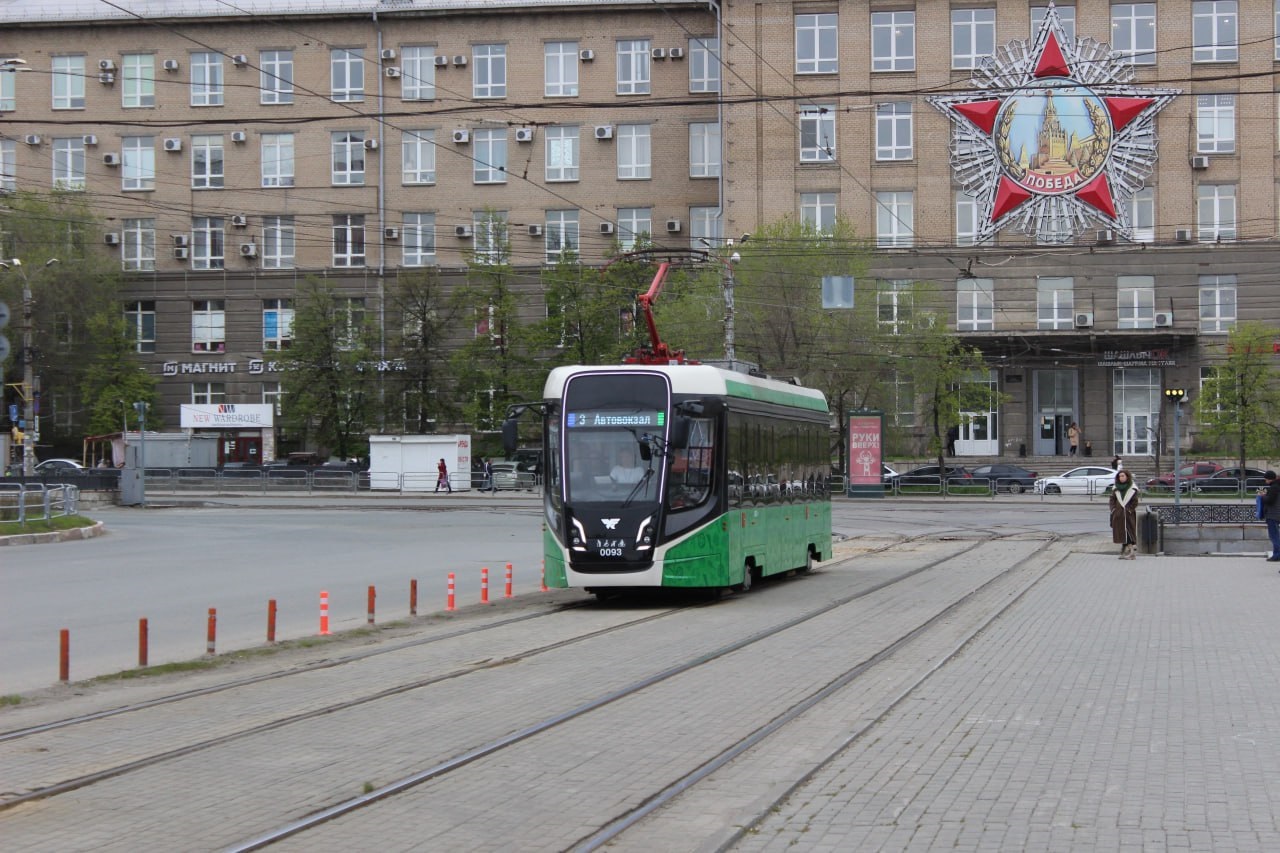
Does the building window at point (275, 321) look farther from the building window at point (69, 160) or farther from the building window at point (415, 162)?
the building window at point (69, 160)

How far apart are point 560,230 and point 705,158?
25.1ft

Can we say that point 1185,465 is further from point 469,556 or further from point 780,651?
point 780,651

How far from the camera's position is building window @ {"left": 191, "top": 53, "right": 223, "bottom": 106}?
69062mm

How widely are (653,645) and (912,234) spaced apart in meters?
51.4

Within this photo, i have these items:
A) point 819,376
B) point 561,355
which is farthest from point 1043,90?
point 561,355

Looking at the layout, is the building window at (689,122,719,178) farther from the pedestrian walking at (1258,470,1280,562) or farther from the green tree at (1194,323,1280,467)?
the pedestrian walking at (1258,470,1280,562)

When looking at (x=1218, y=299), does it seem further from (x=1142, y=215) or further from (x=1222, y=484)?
(x=1222, y=484)

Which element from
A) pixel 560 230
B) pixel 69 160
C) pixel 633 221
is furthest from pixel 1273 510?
pixel 69 160

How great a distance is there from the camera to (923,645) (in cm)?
1433

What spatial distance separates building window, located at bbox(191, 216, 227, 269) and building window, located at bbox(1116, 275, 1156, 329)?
41.7 m

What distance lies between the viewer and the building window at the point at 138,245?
71938 mm

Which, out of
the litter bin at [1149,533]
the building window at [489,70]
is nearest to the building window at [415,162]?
the building window at [489,70]

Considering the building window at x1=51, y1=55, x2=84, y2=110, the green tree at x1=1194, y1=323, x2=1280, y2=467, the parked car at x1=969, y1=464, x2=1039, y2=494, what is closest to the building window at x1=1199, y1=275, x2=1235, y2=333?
the green tree at x1=1194, y1=323, x2=1280, y2=467

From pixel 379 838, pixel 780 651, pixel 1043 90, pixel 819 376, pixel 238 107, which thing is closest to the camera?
pixel 379 838
